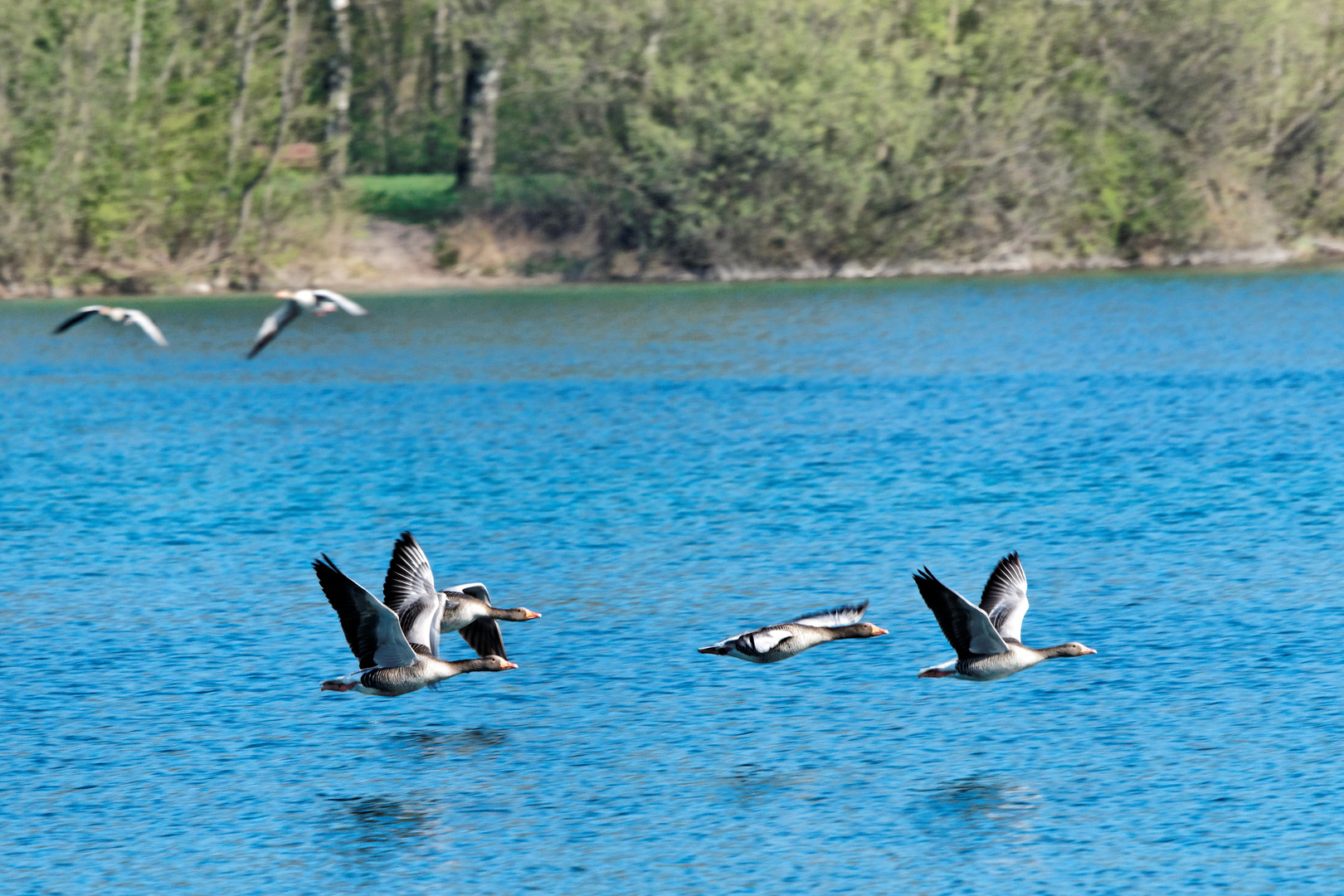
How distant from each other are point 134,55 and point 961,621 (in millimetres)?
58569

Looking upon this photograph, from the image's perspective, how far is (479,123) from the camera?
6956cm

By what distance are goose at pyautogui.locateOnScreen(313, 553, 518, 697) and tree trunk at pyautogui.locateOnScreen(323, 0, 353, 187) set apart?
183 feet

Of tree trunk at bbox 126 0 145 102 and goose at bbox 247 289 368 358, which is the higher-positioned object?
tree trunk at bbox 126 0 145 102

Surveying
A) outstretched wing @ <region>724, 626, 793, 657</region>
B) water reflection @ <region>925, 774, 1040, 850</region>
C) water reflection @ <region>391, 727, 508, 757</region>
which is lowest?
water reflection @ <region>391, 727, 508, 757</region>

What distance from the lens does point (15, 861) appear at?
1070 centimetres

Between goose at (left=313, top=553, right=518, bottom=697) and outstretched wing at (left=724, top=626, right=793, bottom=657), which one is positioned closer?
goose at (left=313, top=553, right=518, bottom=697)

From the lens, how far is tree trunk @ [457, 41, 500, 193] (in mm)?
68812

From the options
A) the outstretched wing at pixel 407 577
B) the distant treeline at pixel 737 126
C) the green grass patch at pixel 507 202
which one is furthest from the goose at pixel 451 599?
the green grass patch at pixel 507 202

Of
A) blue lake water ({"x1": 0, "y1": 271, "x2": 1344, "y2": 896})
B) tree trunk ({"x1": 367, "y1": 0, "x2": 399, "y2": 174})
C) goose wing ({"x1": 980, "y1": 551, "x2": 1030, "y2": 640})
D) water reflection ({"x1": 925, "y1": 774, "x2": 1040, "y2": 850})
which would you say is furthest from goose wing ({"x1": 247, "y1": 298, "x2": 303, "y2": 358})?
tree trunk ({"x1": 367, "y1": 0, "x2": 399, "y2": 174})

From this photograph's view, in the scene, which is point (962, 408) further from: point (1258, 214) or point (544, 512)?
point (1258, 214)

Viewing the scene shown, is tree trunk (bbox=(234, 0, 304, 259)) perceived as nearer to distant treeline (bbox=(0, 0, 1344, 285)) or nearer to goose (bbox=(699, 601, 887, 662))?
distant treeline (bbox=(0, 0, 1344, 285))

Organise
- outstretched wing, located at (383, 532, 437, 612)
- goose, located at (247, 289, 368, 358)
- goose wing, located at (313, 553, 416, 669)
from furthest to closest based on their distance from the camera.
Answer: goose, located at (247, 289, 368, 358) < outstretched wing, located at (383, 532, 437, 612) < goose wing, located at (313, 553, 416, 669)

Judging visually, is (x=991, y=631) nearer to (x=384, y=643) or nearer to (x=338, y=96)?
(x=384, y=643)

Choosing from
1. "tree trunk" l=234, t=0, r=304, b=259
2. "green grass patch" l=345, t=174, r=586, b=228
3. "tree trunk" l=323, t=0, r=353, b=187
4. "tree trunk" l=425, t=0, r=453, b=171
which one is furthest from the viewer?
"tree trunk" l=425, t=0, r=453, b=171
